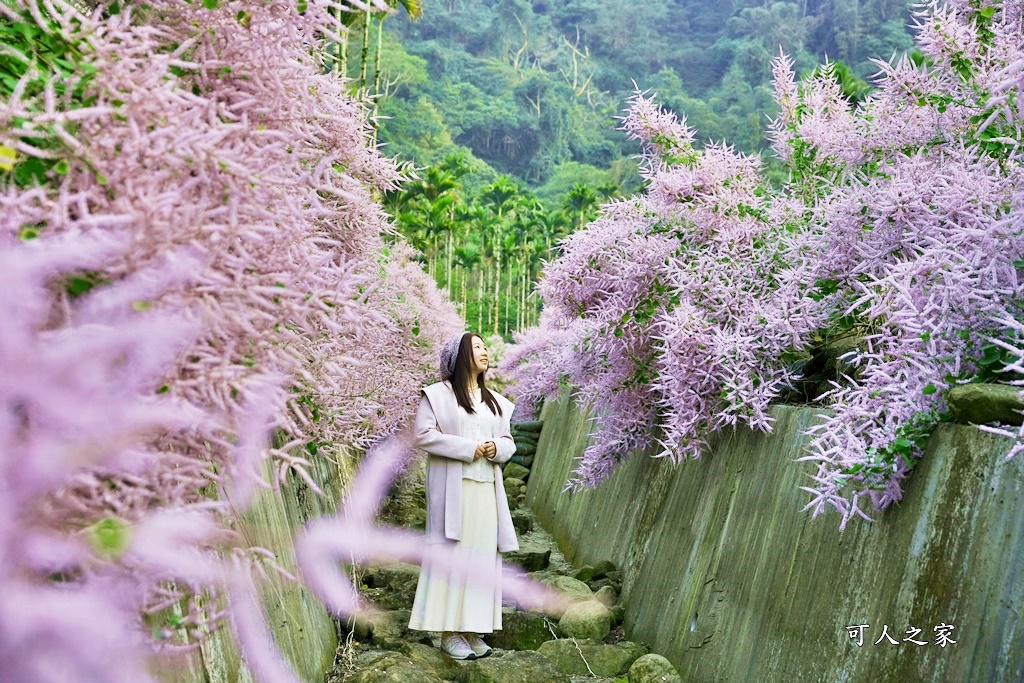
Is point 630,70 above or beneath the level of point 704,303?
above

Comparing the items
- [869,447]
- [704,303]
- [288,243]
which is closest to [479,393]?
[704,303]

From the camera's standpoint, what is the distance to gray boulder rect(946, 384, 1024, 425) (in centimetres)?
339

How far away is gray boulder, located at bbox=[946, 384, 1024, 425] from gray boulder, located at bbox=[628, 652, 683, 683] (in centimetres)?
273

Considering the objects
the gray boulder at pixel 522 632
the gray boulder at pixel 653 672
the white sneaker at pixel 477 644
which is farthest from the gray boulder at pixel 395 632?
the gray boulder at pixel 653 672

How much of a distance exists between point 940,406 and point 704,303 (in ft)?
8.66

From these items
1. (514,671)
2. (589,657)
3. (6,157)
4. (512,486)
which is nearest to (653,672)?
(514,671)

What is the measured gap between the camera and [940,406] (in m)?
3.85

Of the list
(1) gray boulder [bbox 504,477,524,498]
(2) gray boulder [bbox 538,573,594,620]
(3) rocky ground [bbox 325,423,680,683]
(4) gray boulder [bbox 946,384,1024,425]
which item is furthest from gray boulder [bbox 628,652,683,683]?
(1) gray boulder [bbox 504,477,524,498]

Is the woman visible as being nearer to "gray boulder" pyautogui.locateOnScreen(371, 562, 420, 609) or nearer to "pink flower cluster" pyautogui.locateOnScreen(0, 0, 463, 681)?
"gray boulder" pyautogui.locateOnScreen(371, 562, 420, 609)

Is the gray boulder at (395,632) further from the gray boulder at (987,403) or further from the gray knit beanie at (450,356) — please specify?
the gray boulder at (987,403)

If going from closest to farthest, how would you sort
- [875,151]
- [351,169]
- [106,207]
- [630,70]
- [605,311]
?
[106,207]
[351,169]
[875,151]
[605,311]
[630,70]

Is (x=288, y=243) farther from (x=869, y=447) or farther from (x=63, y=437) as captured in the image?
(x=869, y=447)

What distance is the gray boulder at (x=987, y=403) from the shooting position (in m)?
3.39

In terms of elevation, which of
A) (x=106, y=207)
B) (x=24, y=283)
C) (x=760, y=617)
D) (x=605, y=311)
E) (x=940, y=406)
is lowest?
(x=760, y=617)
